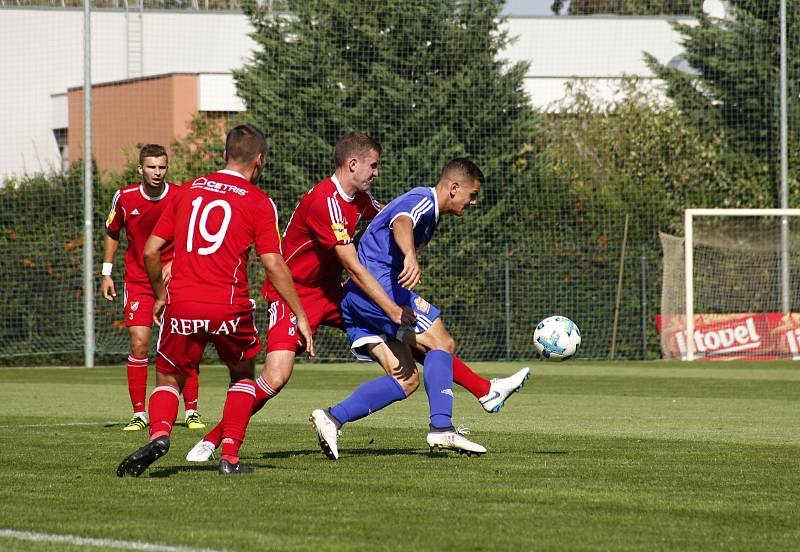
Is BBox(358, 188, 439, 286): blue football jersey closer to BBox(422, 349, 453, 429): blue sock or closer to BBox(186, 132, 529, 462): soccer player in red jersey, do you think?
BBox(186, 132, 529, 462): soccer player in red jersey

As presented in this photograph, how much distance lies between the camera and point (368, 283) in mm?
7891

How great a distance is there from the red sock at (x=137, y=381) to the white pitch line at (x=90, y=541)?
18.6ft

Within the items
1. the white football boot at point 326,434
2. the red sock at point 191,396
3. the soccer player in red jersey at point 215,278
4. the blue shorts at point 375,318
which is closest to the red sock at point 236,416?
the soccer player in red jersey at point 215,278

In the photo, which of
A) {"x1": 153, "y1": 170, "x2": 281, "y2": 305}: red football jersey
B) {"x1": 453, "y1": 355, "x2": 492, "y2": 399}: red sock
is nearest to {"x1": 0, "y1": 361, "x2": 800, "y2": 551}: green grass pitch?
{"x1": 453, "y1": 355, "x2": 492, "y2": 399}: red sock

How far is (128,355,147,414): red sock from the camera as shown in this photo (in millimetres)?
10797

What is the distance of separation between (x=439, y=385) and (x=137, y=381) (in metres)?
3.65

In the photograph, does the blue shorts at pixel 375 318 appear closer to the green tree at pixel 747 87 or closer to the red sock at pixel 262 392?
the red sock at pixel 262 392

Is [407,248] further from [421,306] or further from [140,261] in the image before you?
[140,261]

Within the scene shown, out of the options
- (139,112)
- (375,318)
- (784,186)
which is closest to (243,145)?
(375,318)

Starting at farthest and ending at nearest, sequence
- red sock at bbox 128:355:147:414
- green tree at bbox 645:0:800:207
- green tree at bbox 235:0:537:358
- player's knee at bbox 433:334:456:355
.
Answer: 1. green tree at bbox 645:0:800:207
2. green tree at bbox 235:0:537:358
3. red sock at bbox 128:355:147:414
4. player's knee at bbox 433:334:456:355

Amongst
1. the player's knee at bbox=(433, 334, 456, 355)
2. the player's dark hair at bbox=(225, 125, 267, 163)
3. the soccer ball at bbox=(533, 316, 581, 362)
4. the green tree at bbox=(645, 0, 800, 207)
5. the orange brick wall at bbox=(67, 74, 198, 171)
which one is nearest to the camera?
the player's dark hair at bbox=(225, 125, 267, 163)

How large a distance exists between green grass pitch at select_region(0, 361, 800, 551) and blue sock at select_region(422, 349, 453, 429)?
0.84 ft

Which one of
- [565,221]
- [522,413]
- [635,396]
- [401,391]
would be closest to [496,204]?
[565,221]

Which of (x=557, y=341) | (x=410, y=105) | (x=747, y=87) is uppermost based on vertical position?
(x=747, y=87)
